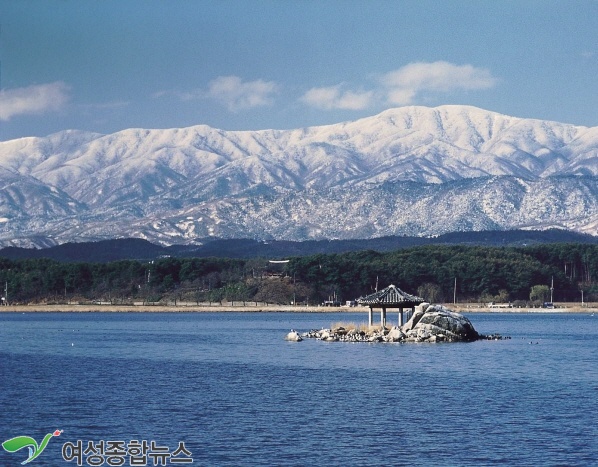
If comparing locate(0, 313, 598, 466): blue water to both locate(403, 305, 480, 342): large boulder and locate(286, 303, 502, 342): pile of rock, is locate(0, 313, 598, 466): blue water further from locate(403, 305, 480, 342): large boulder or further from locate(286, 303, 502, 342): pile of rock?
locate(403, 305, 480, 342): large boulder

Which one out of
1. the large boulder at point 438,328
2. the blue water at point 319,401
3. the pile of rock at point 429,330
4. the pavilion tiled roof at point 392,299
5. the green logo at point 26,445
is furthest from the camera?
the pavilion tiled roof at point 392,299

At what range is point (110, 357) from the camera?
324ft

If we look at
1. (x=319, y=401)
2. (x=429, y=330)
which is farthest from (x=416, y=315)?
(x=319, y=401)

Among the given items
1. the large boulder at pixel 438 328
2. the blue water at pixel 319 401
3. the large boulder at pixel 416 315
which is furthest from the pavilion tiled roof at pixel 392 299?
the blue water at pixel 319 401

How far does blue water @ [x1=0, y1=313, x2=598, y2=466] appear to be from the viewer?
48438 mm

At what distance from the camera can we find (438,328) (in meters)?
112

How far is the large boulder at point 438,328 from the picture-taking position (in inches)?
4373

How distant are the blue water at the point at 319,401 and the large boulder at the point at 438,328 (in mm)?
3527

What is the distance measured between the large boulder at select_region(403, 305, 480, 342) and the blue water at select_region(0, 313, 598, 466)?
3.53 m

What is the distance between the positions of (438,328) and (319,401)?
49.6 m

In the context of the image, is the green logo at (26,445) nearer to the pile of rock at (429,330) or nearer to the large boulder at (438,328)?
the pile of rock at (429,330)

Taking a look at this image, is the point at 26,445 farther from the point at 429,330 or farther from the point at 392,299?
the point at 392,299

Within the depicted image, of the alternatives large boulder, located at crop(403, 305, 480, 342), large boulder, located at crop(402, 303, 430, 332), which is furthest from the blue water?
large boulder, located at crop(402, 303, 430, 332)

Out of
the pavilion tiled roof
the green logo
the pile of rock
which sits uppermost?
the pavilion tiled roof
